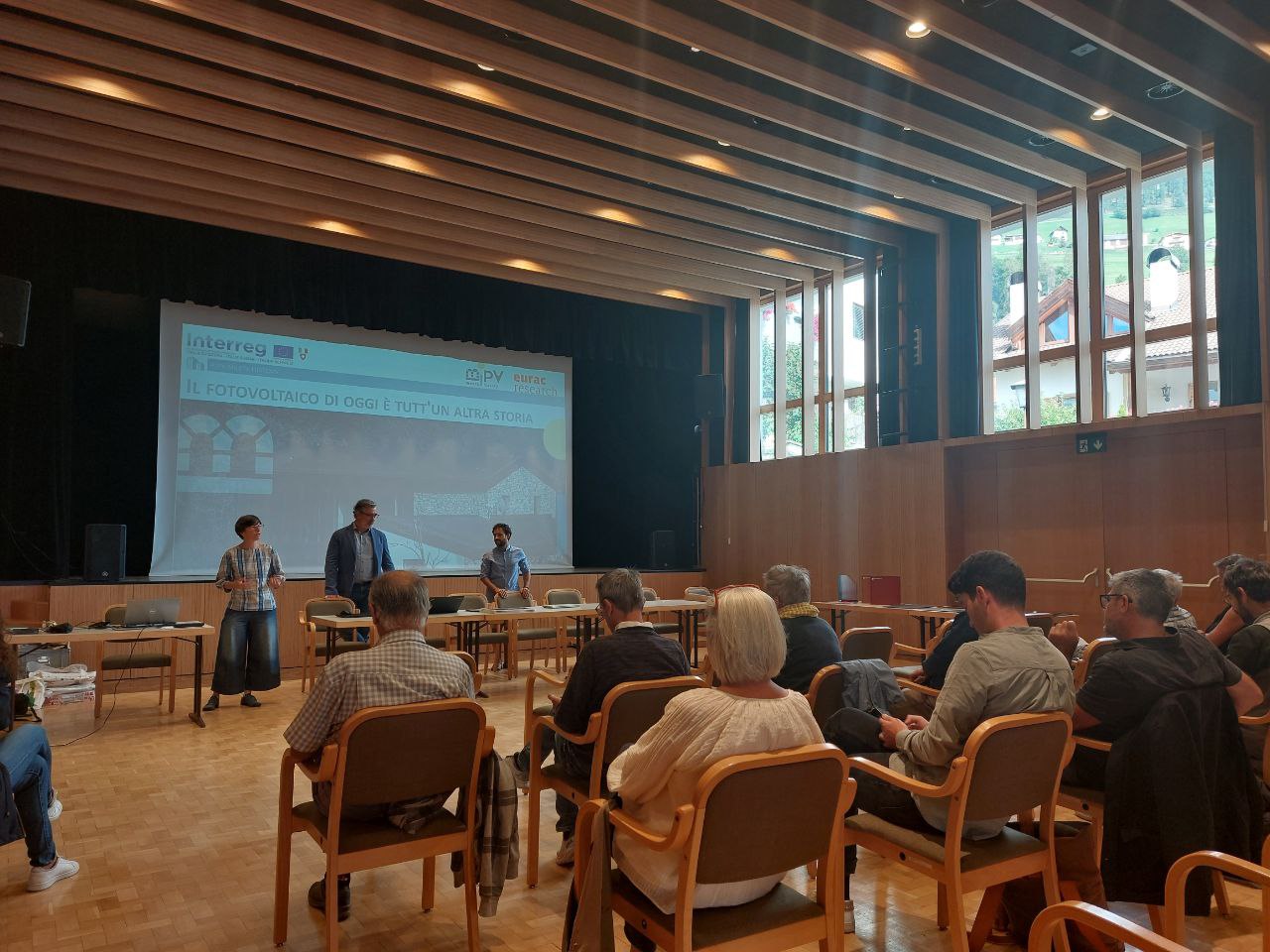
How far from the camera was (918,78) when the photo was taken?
601 centimetres

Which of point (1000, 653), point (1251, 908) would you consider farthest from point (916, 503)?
point (1000, 653)

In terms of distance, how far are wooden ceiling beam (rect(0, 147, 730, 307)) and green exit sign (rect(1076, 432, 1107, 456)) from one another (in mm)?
5124

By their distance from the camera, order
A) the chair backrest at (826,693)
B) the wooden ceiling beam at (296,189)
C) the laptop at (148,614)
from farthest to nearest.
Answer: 1. the wooden ceiling beam at (296,189)
2. the laptop at (148,614)
3. the chair backrest at (826,693)

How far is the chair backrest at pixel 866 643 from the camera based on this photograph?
4816 millimetres

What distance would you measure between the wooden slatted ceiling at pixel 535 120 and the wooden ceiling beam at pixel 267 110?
0.05 feet

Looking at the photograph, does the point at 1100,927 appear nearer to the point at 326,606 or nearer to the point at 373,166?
the point at 326,606

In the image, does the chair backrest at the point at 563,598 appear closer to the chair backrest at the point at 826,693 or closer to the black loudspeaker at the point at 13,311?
the black loudspeaker at the point at 13,311

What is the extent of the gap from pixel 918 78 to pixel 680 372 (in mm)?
6489

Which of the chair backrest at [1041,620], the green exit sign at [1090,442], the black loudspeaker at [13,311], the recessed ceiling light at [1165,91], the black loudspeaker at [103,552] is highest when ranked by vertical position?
the recessed ceiling light at [1165,91]

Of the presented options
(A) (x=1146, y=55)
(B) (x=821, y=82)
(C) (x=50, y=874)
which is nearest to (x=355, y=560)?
(C) (x=50, y=874)

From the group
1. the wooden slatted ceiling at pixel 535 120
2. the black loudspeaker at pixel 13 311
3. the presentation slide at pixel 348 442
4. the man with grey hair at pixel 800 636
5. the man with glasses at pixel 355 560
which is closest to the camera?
the man with grey hair at pixel 800 636

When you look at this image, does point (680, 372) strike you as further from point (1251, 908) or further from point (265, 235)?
point (1251, 908)

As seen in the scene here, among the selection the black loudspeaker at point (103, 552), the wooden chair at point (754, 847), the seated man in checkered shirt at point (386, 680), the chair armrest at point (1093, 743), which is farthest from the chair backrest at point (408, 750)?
the black loudspeaker at point (103, 552)

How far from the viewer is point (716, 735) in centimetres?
192
